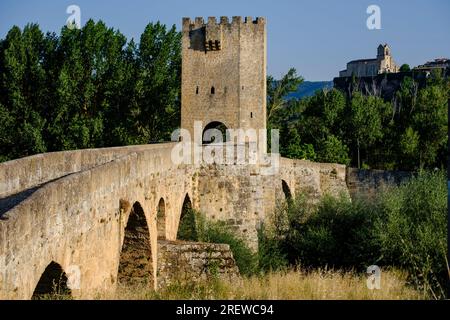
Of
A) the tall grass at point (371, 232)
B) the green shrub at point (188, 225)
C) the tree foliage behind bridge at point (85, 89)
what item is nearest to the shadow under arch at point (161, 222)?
the green shrub at point (188, 225)

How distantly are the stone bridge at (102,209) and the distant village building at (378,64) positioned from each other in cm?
6506

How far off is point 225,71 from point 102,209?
1627cm

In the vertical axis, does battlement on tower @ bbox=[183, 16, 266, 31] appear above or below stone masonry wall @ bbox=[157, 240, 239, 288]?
above

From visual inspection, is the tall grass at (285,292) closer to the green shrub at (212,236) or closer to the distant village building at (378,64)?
the green shrub at (212,236)

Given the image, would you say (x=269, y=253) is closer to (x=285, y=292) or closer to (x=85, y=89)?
(x=285, y=292)

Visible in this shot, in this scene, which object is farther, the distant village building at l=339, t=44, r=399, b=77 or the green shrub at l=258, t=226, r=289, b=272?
the distant village building at l=339, t=44, r=399, b=77

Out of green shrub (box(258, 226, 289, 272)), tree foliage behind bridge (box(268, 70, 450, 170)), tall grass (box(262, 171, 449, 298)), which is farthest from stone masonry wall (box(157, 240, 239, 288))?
tree foliage behind bridge (box(268, 70, 450, 170))

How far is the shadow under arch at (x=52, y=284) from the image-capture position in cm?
543

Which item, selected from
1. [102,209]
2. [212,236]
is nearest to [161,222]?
[212,236]

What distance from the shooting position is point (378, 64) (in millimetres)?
85750

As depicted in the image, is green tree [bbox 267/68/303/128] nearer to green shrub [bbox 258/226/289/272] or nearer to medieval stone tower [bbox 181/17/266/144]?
medieval stone tower [bbox 181/17/266/144]

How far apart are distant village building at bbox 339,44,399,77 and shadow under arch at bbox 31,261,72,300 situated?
74780 mm

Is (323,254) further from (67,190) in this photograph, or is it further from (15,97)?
(15,97)

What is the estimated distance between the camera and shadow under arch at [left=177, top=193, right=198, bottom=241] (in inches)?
563
